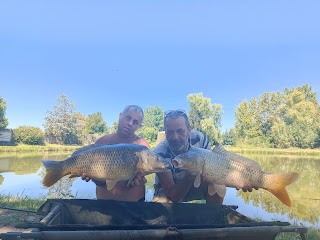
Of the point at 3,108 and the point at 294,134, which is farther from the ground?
the point at 3,108

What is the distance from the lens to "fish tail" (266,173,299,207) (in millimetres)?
1819

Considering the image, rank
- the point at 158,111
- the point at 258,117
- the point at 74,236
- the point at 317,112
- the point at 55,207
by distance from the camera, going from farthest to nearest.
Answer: the point at 158,111
the point at 258,117
the point at 317,112
the point at 55,207
the point at 74,236

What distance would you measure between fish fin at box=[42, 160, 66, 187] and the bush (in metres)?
31.6

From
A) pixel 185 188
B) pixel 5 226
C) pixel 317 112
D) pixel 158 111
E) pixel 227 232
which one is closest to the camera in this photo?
pixel 227 232

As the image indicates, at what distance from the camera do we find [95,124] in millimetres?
45062

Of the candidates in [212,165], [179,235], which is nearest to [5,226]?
[212,165]

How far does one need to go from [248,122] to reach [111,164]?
118ft

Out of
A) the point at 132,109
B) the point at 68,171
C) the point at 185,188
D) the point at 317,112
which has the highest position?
the point at 317,112

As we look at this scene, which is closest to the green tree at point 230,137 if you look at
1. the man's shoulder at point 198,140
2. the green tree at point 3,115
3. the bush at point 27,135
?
the bush at point 27,135

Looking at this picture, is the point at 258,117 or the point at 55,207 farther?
the point at 258,117

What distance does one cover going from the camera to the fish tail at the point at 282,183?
5.97ft

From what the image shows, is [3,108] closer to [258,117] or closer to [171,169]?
[258,117]

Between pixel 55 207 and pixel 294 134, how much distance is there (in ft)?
106

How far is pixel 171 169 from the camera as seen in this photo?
230 centimetres
